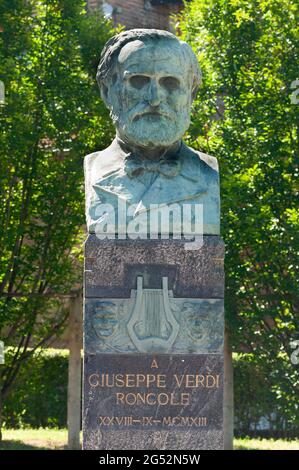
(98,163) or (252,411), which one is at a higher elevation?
(98,163)

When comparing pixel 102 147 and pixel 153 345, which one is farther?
pixel 102 147

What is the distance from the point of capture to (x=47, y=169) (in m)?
13.3

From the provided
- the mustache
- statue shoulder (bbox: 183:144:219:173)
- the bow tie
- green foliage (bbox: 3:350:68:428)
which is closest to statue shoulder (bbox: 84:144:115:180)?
the bow tie

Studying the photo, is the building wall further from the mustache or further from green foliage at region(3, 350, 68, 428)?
the mustache

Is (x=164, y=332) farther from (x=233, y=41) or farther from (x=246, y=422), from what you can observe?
(x=246, y=422)

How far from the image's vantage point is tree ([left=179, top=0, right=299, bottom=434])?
39.1 feet

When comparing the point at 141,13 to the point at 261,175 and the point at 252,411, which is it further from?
the point at 261,175

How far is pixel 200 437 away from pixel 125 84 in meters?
2.44

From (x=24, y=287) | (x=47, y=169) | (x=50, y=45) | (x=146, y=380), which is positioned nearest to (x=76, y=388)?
(x=24, y=287)

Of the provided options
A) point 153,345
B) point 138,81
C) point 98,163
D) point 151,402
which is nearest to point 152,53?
point 138,81

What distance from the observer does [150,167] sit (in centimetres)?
816

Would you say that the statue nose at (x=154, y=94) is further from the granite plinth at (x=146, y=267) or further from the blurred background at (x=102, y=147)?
the blurred background at (x=102, y=147)

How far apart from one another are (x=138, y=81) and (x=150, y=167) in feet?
1.96

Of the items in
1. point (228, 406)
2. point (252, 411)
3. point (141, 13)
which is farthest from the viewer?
point (141, 13)
